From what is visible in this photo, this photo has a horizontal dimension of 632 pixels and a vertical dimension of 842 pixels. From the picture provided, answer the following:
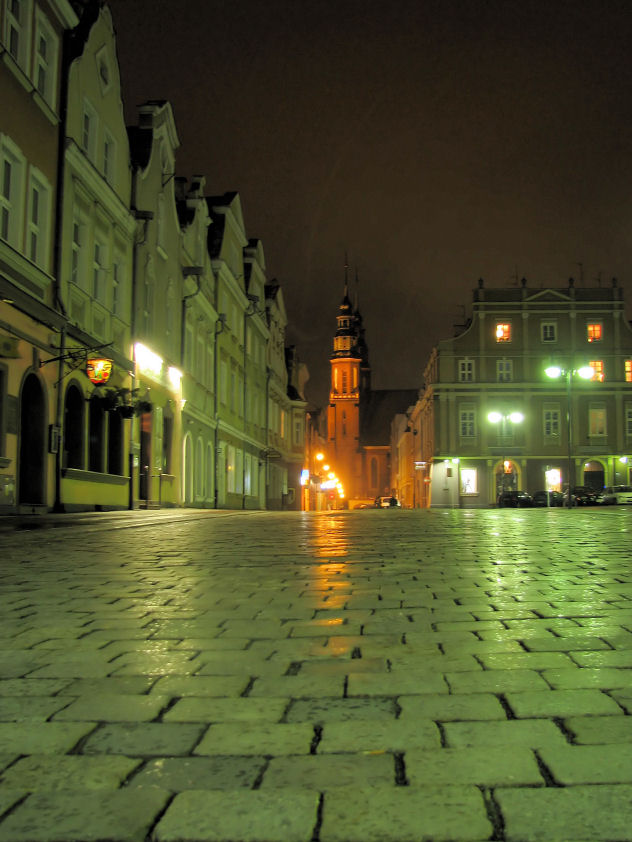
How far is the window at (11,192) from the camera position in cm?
1686

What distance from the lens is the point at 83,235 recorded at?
21188mm

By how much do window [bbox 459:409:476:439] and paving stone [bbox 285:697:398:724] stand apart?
196 feet

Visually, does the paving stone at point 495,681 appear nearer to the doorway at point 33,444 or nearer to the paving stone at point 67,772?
the paving stone at point 67,772

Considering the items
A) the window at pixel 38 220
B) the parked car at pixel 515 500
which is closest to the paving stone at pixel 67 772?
the window at pixel 38 220

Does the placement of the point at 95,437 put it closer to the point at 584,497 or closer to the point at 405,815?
the point at 405,815

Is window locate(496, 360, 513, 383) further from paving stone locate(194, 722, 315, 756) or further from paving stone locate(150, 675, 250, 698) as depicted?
paving stone locate(194, 722, 315, 756)

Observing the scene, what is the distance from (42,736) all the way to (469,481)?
2363 inches

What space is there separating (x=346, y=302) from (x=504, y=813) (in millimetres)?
141933

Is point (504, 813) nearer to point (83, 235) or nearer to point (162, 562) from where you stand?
point (162, 562)

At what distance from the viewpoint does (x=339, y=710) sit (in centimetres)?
344

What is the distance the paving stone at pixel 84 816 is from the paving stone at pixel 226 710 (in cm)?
79

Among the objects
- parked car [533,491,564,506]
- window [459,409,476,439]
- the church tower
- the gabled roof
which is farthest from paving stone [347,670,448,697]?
the gabled roof

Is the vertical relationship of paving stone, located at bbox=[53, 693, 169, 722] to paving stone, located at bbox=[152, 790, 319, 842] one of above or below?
above

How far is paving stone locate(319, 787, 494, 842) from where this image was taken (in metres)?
2.24
